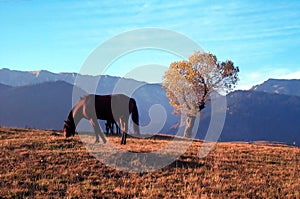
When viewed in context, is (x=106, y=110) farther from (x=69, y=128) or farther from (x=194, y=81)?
(x=194, y=81)

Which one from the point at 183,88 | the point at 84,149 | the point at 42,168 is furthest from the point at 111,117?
the point at 183,88

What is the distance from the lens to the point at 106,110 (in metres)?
23.6

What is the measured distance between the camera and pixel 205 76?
164ft

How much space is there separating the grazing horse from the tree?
26.7 meters

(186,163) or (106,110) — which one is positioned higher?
(106,110)

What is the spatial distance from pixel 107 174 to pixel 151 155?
4.01 meters

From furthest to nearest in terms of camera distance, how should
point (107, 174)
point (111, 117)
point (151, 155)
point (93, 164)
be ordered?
point (111, 117), point (151, 155), point (93, 164), point (107, 174)

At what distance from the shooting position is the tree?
163ft

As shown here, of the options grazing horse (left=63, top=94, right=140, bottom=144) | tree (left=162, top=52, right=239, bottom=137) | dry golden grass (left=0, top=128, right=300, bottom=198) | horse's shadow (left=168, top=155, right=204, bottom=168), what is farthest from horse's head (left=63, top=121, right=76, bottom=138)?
tree (left=162, top=52, right=239, bottom=137)

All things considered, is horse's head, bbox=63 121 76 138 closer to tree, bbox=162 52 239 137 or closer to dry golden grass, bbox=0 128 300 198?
dry golden grass, bbox=0 128 300 198

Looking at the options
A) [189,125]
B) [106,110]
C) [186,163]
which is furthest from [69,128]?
[189,125]

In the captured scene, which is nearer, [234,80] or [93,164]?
[93,164]

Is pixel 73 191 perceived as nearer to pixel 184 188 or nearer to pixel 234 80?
pixel 184 188

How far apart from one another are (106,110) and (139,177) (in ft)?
27.6
